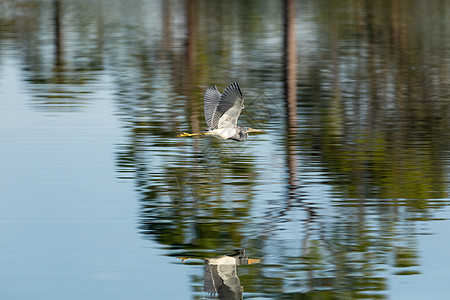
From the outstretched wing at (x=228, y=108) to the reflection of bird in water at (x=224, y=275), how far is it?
92.5 inches

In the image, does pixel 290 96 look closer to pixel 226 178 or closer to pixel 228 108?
pixel 226 178

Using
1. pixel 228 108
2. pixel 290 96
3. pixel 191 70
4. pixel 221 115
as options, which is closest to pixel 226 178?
pixel 221 115

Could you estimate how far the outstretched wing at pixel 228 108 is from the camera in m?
11.7

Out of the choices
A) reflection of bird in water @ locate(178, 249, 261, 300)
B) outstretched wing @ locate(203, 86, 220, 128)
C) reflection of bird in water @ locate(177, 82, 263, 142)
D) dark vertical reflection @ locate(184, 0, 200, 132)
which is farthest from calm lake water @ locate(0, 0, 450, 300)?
outstretched wing @ locate(203, 86, 220, 128)

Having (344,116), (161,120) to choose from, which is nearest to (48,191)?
(161,120)

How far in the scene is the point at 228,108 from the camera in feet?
39.7

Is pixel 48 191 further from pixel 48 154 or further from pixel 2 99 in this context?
pixel 2 99

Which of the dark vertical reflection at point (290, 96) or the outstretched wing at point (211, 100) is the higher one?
the outstretched wing at point (211, 100)

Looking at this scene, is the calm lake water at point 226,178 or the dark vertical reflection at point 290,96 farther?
the dark vertical reflection at point 290,96

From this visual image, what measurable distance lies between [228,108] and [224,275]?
10.9 ft

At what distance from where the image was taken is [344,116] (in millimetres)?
17922

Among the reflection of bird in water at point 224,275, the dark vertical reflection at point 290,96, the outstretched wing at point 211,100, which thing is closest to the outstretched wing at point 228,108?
the outstretched wing at point 211,100

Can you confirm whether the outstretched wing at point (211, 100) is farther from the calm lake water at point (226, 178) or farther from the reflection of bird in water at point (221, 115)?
the calm lake water at point (226, 178)

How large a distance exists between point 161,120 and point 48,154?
3232mm
